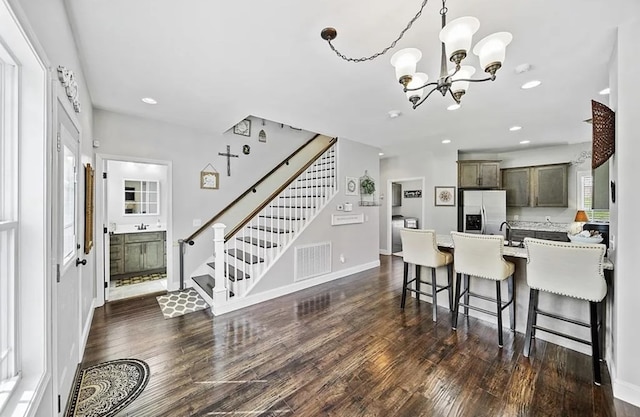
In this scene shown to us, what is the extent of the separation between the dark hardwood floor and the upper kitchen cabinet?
3.70 metres

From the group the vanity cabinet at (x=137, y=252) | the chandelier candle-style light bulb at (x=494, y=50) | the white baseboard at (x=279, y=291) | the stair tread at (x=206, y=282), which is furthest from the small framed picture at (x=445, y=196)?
the vanity cabinet at (x=137, y=252)

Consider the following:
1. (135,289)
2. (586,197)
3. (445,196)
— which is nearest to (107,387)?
(135,289)

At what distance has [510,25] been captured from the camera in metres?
1.88

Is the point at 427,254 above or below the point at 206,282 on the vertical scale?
above

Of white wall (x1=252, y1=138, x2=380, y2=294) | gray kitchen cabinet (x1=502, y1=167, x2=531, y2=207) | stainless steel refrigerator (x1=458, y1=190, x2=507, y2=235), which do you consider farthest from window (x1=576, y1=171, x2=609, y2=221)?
white wall (x1=252, y1=138, x2=380, y2=294)

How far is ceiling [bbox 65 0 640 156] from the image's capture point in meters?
1.74

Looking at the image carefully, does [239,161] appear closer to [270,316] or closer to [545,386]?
[270,316]

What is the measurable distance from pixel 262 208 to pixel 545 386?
3.47 meters

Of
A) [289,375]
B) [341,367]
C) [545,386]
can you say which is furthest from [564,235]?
[289,375]

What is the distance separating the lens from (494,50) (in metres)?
1.62

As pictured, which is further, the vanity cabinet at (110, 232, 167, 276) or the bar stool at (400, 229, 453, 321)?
the vanity cabinet at (110, 232, 167, 276)

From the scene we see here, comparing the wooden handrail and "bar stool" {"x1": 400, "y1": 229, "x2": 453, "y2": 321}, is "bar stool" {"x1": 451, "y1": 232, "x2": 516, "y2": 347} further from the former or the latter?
the wooden handrail

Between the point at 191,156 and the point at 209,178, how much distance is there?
1.46ft

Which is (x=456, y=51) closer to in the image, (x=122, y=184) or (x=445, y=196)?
(x=445, y=196)
